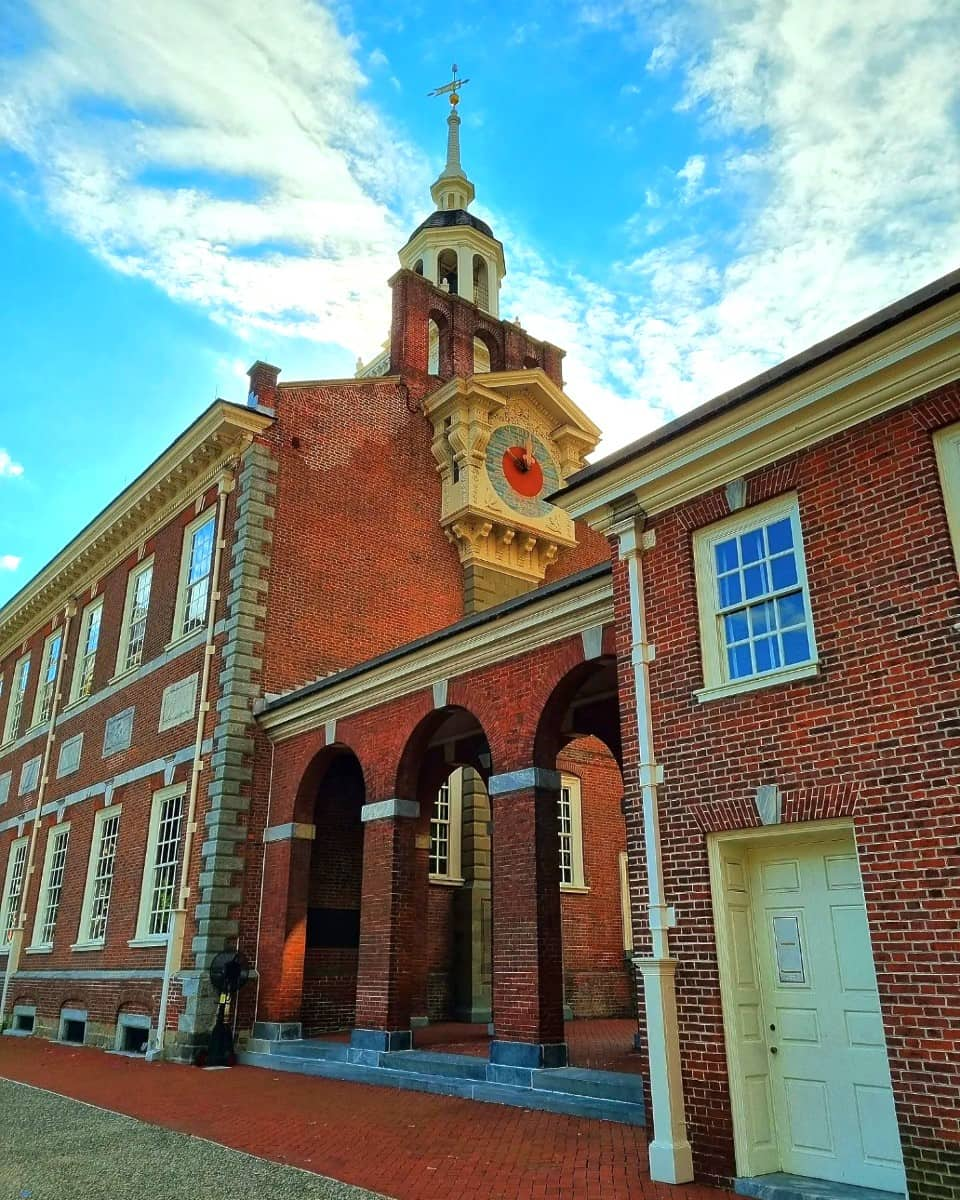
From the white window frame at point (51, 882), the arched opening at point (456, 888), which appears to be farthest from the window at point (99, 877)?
Answer: the arched opening at point (456, 888)

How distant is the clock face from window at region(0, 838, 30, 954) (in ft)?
46.7

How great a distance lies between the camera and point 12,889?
76.7 ft

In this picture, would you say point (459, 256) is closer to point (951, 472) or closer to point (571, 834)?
point (571, 834)

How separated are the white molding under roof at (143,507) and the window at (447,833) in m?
7.69

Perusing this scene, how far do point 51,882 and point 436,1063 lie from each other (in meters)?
13.6

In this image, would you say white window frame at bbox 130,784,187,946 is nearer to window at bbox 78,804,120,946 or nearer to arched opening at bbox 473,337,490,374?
window at bbox 78,804,120,946

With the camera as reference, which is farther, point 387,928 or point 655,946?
point 387,928

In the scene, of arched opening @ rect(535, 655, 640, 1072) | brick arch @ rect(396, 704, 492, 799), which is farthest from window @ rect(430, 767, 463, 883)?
brick arch @ rect(396, 704, 492, 799)

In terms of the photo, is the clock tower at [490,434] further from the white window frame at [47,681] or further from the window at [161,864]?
the white window frame at [47,681]

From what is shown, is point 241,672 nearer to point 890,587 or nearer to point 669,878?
point 669,878

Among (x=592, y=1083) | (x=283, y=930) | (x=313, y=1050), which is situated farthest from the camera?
(x=283, y=930)

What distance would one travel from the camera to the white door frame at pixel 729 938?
6988 millimetres

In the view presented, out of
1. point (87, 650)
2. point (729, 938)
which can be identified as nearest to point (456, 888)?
point (87, 650)

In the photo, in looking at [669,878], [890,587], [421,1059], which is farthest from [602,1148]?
[890,587]
